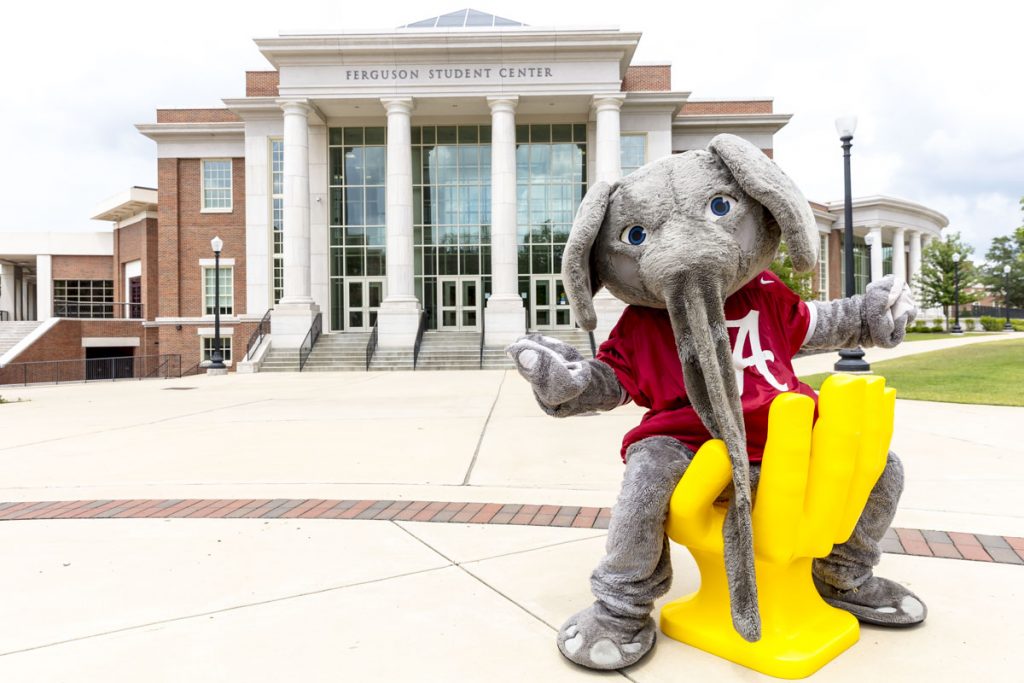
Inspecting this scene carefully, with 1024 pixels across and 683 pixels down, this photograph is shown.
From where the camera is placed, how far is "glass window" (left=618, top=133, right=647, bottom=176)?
2484cm

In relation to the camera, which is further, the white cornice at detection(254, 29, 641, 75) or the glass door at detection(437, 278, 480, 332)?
the glass door at detection(437, 278, 480, 332)

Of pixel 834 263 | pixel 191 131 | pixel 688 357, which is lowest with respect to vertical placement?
pixel 688 357

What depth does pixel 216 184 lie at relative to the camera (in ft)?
86.5

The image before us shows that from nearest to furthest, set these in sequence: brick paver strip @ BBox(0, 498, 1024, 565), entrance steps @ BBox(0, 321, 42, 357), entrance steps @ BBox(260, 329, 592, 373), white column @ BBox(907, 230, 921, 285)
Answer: brick paver strip @ BBox(0, 498, 1024, 565)
entrance steps @ BBox(260, 329, 592, 373)
entrance steps @ BBox(0, 321, 42, 357)
white column @ BBox(907, 230, 921, 285)

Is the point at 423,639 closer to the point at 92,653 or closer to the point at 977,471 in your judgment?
the point at 92,653

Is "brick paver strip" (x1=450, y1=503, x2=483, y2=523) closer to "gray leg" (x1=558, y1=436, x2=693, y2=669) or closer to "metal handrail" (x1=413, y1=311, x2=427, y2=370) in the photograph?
"gray leg" (x1=558, y1=436, x2=693, y2=669)

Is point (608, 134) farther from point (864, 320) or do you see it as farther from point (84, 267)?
point (84, 267)

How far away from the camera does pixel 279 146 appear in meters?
25.5

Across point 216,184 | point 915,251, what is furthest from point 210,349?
point 915,251

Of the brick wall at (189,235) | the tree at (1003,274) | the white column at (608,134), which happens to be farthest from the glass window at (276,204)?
the tree at (1003,274)

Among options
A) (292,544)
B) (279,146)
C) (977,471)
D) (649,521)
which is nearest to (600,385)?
(649,521)

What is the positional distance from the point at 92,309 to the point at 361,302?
19.3 m

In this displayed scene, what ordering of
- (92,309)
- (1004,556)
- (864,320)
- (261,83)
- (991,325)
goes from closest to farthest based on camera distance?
(864,320), (1004,556), (261,83), (92,309), (991,325)

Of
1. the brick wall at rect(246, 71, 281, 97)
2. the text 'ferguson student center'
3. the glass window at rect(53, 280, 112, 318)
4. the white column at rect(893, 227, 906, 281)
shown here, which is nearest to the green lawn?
the text 'ferguson student center'
